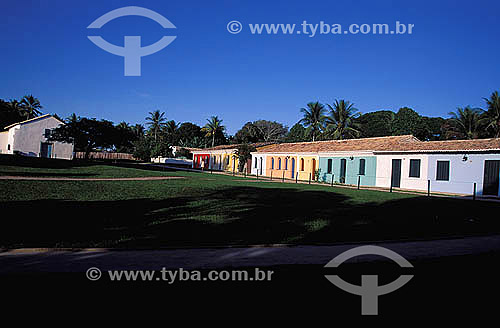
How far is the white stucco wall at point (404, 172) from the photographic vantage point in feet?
75.9

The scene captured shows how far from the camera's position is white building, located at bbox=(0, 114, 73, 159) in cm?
4038

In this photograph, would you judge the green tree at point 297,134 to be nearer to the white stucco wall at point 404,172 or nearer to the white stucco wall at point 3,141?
the white stucco wall at point 404,172

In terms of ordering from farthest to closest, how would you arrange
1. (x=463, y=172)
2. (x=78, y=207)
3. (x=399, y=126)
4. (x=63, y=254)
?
(x=399, y=126) → (x=463, y=172) → (x=78, y=207) → (x=63, y=254)

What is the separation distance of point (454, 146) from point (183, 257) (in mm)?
21231

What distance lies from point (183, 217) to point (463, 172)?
18.5m

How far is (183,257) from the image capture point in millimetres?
5508

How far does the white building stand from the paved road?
41.0 metres

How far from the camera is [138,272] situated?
4.74 meters

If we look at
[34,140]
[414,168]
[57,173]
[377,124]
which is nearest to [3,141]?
[34,140]

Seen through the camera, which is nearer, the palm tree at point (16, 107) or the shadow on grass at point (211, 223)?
the shadow on grass at point (211, 223)

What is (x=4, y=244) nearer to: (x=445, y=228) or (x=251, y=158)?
(x=445, y=228)

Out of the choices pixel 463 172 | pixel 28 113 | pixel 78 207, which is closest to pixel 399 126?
pixel 463 172

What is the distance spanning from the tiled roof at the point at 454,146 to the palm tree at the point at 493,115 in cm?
2070

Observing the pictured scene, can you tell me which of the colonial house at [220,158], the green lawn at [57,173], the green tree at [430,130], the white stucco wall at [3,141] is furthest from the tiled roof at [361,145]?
the white stucco wall at [3,141]
